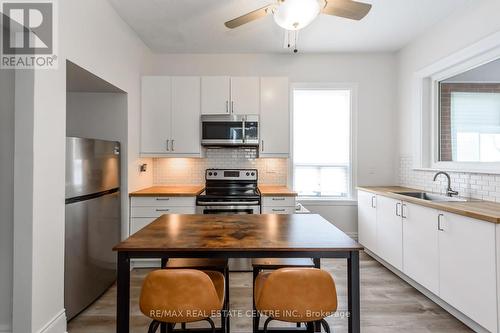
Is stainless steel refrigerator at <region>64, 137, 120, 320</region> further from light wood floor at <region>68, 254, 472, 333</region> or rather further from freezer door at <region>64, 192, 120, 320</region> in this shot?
light wood floor at <region>68, 254, 472, 333</region>

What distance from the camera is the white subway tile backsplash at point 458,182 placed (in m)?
2.44

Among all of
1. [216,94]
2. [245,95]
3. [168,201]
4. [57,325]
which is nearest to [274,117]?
[245,95]

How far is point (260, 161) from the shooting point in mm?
3928

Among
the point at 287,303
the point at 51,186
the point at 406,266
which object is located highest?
the point at 51,186

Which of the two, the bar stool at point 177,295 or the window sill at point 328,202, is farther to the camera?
the window sill at point 328,202

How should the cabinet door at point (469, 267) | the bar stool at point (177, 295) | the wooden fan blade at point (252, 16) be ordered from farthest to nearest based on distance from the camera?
the wooden fan blade at point (252, 16) < the cabinet door at point (469, 267) < the bar stool at point (177, 295)

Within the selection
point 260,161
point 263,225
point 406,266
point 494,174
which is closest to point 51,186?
point 263,225

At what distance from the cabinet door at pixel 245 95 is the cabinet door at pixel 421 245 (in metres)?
2.09

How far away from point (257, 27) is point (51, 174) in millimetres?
2540

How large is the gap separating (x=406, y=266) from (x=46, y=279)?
10.0 ft

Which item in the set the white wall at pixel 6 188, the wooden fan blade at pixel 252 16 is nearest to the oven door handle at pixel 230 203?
the white wall at pixel 6 188

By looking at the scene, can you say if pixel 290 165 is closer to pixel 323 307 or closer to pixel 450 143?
pixel 450 143

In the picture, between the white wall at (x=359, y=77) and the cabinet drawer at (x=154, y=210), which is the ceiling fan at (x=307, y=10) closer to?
the white wall at (x=359, y=77)

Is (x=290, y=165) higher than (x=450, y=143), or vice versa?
(x=450, y=143)
